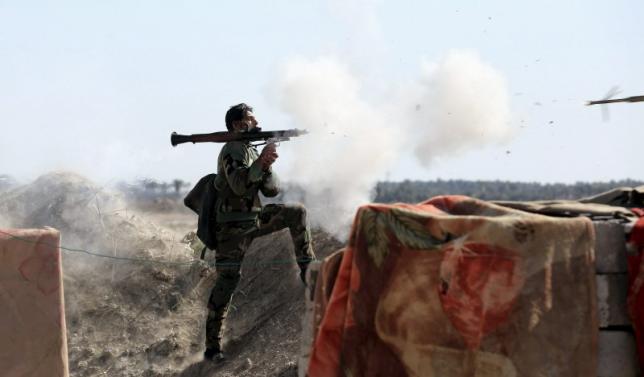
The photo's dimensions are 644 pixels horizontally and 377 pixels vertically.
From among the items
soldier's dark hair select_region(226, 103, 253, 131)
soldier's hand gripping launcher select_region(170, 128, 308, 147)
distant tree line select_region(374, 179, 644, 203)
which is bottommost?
distant tree line select_region(374, 179, 644, 203)

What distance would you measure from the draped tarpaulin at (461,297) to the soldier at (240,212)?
11.5 ft

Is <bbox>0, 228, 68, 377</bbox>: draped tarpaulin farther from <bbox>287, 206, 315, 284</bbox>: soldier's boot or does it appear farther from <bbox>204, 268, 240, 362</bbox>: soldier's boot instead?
<bbox>287, 206, 315, 284</bbox>: soldier's boot

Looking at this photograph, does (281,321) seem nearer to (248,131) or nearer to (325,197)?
(248,131)

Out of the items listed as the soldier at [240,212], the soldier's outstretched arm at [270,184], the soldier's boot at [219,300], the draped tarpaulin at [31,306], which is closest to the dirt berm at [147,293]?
the soldier's boot at [219,300]

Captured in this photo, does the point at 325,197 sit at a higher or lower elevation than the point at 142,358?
higher

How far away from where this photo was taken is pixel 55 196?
1275 centimetres

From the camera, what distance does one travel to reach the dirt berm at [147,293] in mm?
9250

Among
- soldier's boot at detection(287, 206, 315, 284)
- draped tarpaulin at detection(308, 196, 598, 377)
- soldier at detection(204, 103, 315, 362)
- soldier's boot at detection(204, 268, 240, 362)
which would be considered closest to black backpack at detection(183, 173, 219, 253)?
soldier at detection(204, 103, 315, 362)

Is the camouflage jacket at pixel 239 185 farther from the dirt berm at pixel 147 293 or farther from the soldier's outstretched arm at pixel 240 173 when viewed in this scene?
the dirt berm at pixel 147 293

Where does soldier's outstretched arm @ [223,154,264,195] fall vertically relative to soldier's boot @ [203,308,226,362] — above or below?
above

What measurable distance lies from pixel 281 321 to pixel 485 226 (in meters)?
5.49

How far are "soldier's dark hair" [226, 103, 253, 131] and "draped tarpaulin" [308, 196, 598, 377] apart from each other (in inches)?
163

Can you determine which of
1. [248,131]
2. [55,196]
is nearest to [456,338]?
[248,131]

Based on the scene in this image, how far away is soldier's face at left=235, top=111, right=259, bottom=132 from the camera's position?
27.6ft
